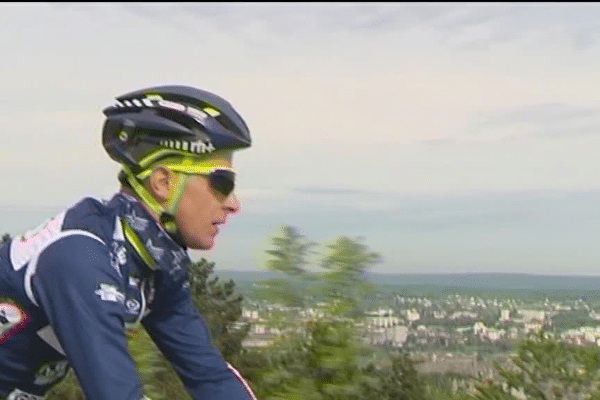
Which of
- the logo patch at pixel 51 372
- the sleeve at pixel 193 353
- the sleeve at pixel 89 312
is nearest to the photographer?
the sleeve at pixel 89 312

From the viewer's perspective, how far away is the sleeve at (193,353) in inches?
120

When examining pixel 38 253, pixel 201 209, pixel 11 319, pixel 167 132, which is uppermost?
pixel 167 132

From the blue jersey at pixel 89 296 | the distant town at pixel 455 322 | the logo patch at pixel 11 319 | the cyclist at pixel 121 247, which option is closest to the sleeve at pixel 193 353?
the blue jersey at pixel 89 296

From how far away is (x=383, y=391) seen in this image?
365cm

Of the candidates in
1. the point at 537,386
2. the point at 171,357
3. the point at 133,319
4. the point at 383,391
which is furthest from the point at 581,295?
the point at 133,319

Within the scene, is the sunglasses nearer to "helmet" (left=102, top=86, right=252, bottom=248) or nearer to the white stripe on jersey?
"helmet" (left=102, top=86, right=252, bottom=248)

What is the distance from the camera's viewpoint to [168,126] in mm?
2703

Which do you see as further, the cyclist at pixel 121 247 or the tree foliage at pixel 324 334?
the tree foliage at pixel 324 334

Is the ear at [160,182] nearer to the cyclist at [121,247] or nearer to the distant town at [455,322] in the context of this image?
the cyclist at [121,247]

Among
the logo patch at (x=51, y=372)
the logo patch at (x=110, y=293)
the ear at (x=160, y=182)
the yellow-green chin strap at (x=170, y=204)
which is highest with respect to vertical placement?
the ear at (x=160, y=182)

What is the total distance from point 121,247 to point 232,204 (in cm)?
31

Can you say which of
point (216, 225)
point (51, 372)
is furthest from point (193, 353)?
point (216, 225)

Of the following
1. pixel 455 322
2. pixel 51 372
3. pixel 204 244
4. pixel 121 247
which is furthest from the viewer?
pixel 455 322

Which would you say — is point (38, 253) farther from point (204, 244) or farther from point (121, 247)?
point (204, 244)
